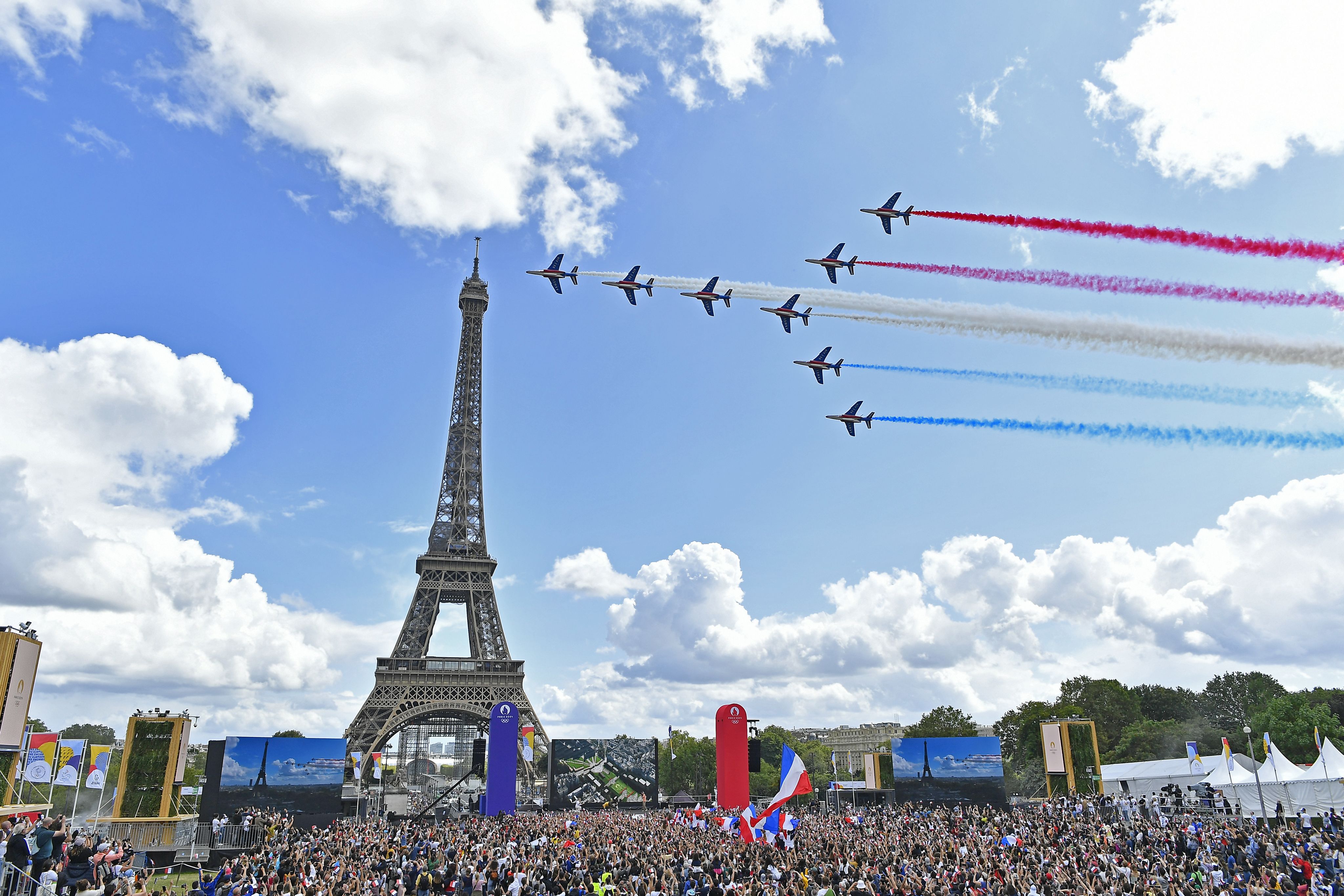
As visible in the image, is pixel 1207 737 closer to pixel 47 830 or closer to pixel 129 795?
pixel 129 795

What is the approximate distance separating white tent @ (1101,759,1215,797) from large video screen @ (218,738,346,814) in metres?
A: 42.5

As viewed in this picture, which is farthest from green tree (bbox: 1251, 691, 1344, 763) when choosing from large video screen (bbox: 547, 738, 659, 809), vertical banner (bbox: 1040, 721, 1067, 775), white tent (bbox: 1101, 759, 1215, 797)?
large video screen (bbox: 547, 738, 659, 809)

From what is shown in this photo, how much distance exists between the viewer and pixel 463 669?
227ft

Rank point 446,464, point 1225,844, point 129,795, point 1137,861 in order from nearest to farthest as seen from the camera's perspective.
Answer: point 1137,861, point 1225,844, point 129,795, point 446,464

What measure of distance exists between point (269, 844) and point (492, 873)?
530 inches

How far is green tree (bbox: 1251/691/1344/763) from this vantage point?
68188 mm

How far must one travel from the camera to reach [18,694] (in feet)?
82.5

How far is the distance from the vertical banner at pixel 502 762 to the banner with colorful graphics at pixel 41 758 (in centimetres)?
1598

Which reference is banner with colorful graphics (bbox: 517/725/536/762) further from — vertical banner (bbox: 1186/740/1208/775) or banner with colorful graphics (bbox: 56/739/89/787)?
vertical banner (bbox: 1186/740/1208/775)

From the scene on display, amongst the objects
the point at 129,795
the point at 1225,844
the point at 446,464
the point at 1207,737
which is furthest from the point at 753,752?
the point at 1207,737

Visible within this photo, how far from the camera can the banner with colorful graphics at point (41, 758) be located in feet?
97.8

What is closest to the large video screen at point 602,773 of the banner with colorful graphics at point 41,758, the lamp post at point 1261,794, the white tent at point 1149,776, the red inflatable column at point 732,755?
the red inflatable column at point 732,755

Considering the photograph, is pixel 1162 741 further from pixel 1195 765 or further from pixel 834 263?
pixel 834 263

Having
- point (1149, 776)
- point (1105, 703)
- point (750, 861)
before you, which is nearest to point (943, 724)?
point (1105, 703)
